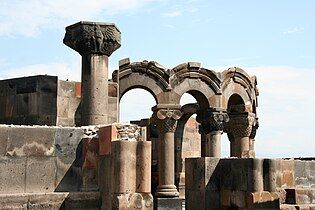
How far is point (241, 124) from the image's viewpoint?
16500 mm

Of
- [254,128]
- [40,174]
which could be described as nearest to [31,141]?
[40,174]

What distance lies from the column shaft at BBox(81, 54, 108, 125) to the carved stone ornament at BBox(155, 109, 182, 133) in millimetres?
5360

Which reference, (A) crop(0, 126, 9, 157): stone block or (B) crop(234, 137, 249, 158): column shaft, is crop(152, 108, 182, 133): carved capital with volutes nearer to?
(B) crop(234, 137, 249, 158): column shaft

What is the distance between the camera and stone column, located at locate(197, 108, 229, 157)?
50.1ft

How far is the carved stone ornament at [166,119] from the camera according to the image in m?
14.5

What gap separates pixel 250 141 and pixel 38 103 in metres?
9.82

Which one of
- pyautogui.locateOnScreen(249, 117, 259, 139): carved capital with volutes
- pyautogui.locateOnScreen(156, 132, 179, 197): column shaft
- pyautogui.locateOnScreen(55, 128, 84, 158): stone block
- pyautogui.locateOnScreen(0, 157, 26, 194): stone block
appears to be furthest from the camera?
pyautogui.locateOnScreen(249, 117, 259, 139): carved capital with volutes

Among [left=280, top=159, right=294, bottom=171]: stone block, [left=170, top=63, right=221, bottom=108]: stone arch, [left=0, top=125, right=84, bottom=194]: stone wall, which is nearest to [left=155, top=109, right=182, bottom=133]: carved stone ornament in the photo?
[left=170, top=63, right=221, bottom=108]: stone arch

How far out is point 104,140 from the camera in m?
5.66

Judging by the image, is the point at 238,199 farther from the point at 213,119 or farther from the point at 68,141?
the point at 213,119

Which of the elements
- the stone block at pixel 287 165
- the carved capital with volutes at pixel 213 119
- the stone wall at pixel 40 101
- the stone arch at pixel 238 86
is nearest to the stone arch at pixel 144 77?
the carved capital with volutes at pixel 213 119

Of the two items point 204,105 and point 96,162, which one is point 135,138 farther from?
point 204,105

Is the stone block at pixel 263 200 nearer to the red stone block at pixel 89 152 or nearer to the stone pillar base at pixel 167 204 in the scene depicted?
the red stone block at pixel 89 152

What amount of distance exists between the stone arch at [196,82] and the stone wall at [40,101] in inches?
214
